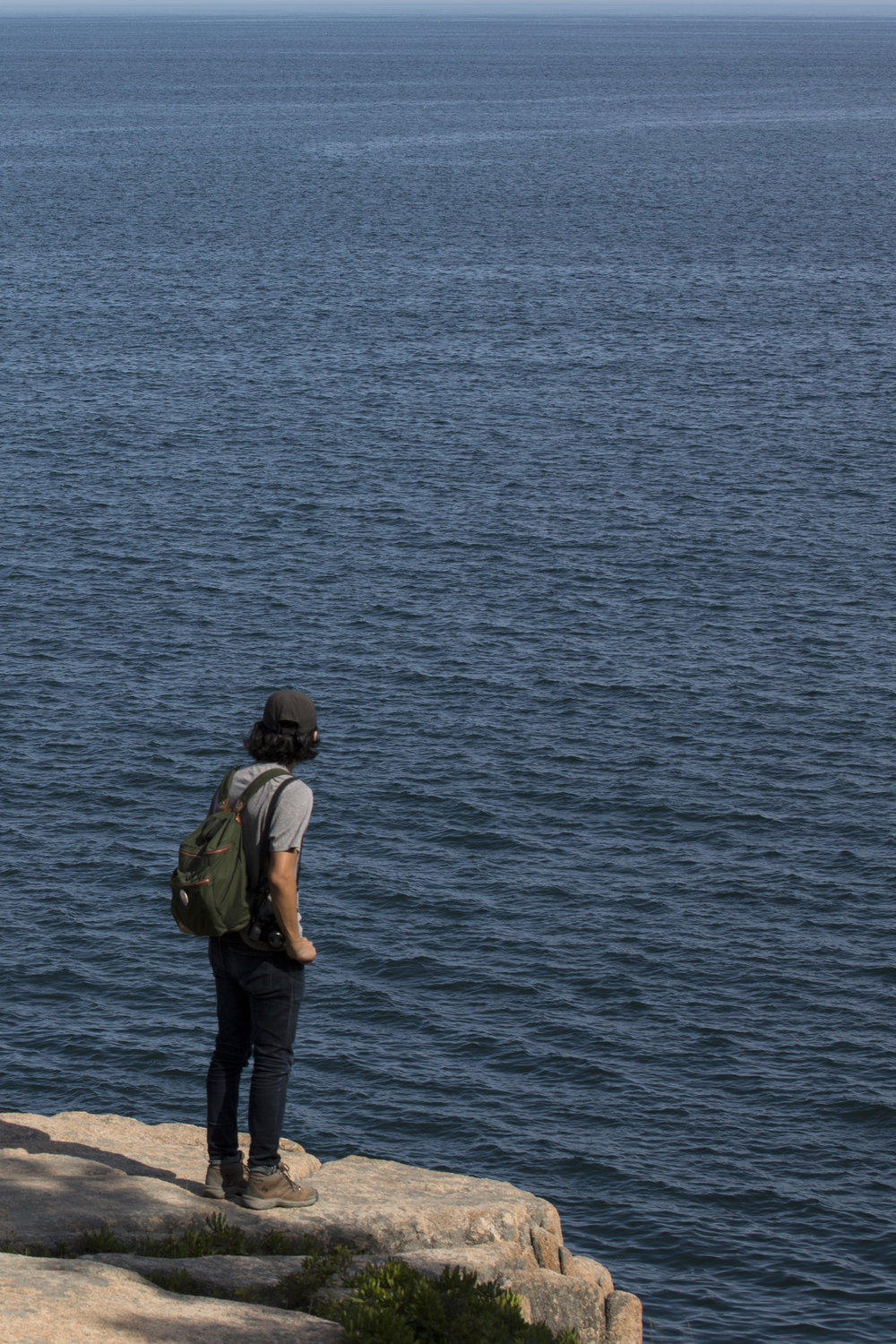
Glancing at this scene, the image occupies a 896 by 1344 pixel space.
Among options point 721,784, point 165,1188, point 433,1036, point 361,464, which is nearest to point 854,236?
point 361,464

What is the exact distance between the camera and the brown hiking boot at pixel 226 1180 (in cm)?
1294

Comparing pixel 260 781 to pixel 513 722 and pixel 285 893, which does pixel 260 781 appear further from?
pixel 513 722

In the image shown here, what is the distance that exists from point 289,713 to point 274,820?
32.7 inches

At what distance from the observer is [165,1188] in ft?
44.3

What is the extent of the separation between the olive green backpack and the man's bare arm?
216mm

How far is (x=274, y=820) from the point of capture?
11531 mm

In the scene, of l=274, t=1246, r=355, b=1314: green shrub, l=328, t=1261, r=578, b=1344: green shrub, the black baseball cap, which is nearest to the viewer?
l=328, t=1261, r=578, b=1344: green shrub

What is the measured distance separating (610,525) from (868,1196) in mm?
37464

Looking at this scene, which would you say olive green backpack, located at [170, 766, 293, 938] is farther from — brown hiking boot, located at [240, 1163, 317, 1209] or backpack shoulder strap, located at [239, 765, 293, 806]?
brown hiking boot, located at [240, 1163, 317, 1209]

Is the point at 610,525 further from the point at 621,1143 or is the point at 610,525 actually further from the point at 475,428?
the point at 621,1143

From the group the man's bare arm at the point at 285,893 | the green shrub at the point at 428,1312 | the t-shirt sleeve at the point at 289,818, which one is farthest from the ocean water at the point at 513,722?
the t-shirt sleeve at the point at 289,818

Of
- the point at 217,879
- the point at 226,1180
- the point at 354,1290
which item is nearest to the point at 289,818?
the point at 217,879

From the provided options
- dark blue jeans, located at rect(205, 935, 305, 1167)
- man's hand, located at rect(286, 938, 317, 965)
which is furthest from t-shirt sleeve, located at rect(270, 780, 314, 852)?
dark blue jeans, located at rect(205, 935, 305, 1167)

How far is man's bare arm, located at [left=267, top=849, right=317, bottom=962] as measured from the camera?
11.5m
